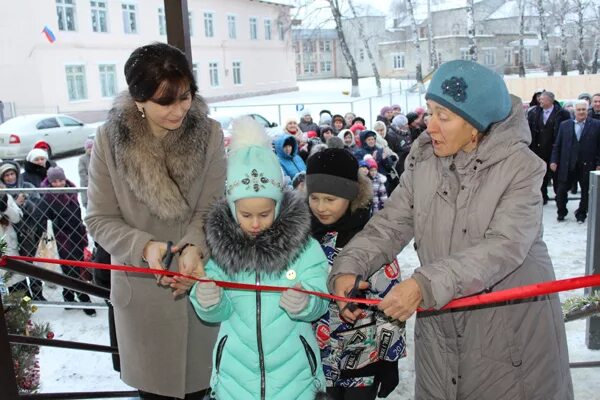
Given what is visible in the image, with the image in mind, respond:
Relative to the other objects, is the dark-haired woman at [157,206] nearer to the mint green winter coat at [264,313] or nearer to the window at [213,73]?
the mint green winter coat at [264,313]

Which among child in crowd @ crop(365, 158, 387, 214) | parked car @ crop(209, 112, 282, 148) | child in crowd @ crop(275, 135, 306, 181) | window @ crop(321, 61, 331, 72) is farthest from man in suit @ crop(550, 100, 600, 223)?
window @ crop(321, 61, 331, 72)

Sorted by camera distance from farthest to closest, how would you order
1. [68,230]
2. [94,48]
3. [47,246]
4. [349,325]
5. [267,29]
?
1. [267,29]
2. [94,48]
3. [68,230]
4. [47,246]
5. [349,325]

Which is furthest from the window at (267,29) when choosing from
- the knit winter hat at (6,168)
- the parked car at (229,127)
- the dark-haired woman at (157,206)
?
the dark-haired woman at (157,206)

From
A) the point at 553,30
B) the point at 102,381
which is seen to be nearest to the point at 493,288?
the point at 102,381

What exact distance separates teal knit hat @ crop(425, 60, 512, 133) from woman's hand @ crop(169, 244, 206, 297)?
104 cm

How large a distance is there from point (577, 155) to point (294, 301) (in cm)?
847

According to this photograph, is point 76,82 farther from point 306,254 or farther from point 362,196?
point 306,254

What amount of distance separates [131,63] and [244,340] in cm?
114

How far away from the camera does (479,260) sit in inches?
66.6

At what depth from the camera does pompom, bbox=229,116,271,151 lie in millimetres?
2193

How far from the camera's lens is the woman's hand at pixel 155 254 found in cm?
203

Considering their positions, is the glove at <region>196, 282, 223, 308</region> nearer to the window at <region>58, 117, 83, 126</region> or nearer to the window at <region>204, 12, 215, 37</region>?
the window at <region>58, 117, 83, 126</region>

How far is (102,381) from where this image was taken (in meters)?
4.32

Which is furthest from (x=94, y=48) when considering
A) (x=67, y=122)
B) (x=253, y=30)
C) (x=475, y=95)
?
(x=475, y=95)
